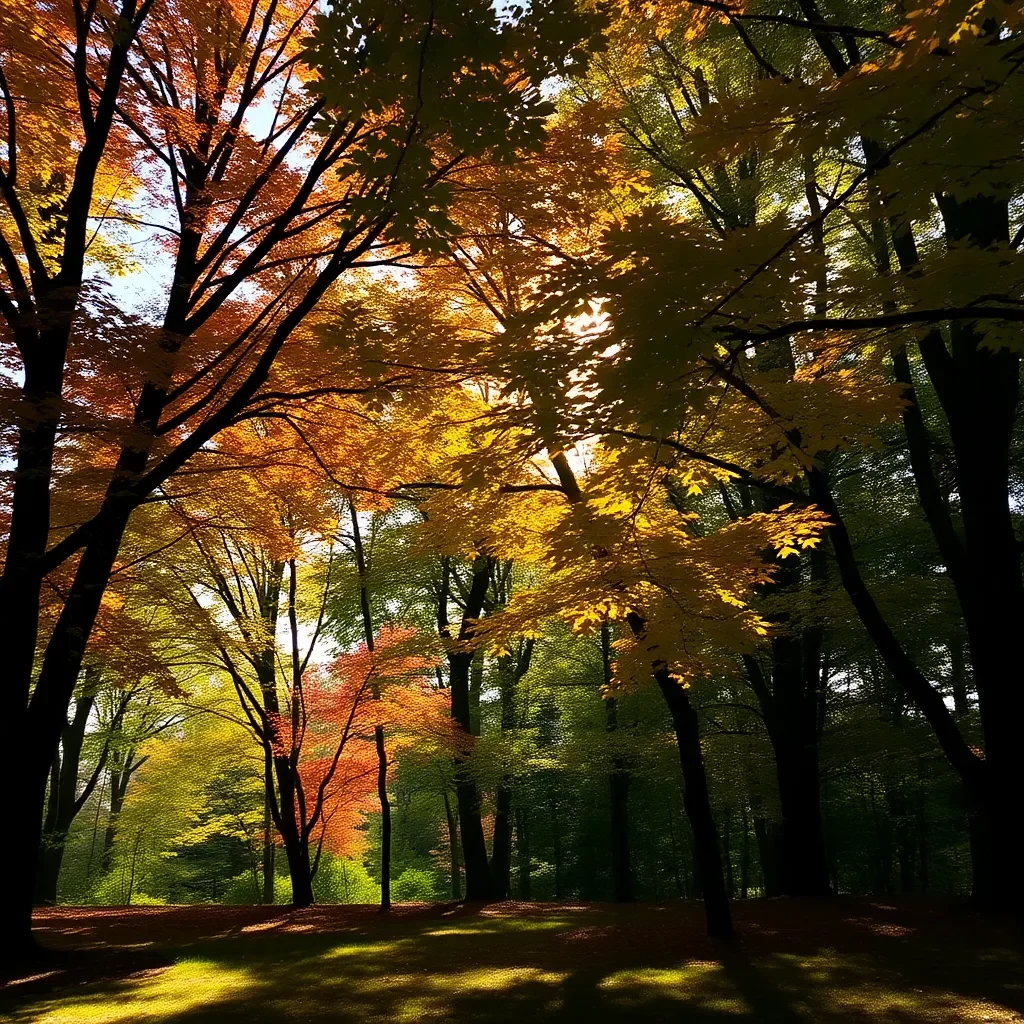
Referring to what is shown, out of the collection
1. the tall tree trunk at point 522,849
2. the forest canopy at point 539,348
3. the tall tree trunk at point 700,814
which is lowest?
the tall tree trunk at point 522,849

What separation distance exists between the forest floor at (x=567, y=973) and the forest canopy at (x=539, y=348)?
96cm

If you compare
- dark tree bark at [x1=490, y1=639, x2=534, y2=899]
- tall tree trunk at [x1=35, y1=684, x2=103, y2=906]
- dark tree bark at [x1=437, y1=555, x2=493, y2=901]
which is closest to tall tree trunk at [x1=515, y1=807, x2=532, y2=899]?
dark tree bark at [x1=490, y1=639, x2=534, y2=899]

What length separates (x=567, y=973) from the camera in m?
6.16

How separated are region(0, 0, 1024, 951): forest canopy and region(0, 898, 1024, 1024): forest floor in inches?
37.9

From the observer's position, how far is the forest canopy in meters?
3.49

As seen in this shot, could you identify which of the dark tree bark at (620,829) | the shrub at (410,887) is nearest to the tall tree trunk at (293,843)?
the dark tree bark at (620,829)

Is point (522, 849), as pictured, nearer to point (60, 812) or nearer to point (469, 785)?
point (469, 785)

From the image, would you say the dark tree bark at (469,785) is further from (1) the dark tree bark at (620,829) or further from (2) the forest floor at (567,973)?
(2) the forest floor at (567,973)

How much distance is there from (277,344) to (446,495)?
3.08m

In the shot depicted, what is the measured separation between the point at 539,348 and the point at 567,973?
554 centimetres

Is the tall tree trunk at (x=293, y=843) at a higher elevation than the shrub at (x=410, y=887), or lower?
higher

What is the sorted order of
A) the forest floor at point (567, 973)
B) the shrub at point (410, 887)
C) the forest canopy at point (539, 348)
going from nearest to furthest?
the forest canopy at point (539, 348), the forest floor at point (567, 973), the shrub at point (410, 887)

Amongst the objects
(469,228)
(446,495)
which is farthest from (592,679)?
(469,228)

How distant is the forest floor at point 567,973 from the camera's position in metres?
4.91
